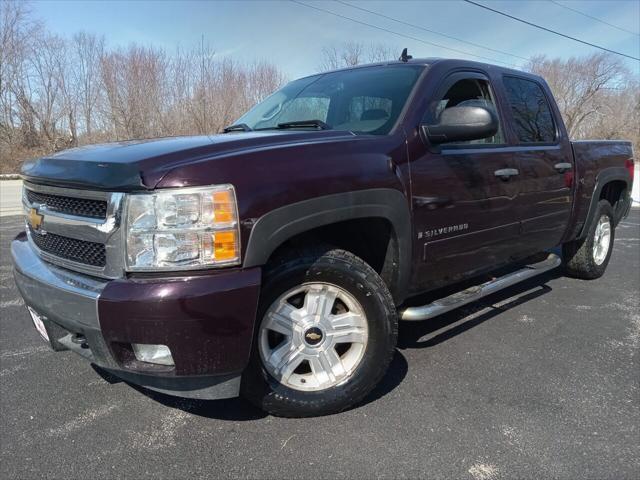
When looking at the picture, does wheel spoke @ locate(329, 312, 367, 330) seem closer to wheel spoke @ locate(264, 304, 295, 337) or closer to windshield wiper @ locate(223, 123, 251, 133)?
wheel spoke @ locate(264, 304, 295, 337)

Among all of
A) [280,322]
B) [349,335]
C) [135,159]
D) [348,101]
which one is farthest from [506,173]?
[135,159]

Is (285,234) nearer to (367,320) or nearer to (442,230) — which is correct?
(367,320)

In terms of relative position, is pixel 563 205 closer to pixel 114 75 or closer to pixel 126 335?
pixel 126 335

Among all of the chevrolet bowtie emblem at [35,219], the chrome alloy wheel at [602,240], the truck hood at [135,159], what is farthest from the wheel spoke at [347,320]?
the chrome alloy wheel at [602,240]

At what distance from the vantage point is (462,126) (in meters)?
2.83

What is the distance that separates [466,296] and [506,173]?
92 cm

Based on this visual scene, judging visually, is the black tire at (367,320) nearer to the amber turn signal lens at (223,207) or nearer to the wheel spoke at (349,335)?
the wheel spoke at (349,335)

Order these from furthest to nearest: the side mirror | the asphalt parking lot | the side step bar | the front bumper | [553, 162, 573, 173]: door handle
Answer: [553, 162, 573, 173]: door handle, the side step bar, the side mirror, the asphalt parking lot, the front bumper

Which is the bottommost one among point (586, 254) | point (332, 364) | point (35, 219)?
point (586, 254)

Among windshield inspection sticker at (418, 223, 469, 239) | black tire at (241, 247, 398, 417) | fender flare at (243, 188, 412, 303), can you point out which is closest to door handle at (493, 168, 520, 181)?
windshield inspection sticker at (418, 223, 469, 239)

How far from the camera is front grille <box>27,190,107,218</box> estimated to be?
2197 millimetres

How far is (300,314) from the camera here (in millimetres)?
2510

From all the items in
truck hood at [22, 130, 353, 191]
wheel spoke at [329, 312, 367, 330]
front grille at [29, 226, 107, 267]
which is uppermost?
truck hood at [22, 130, 353, 191]

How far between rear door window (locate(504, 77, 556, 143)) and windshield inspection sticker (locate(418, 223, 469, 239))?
1.09 metres
